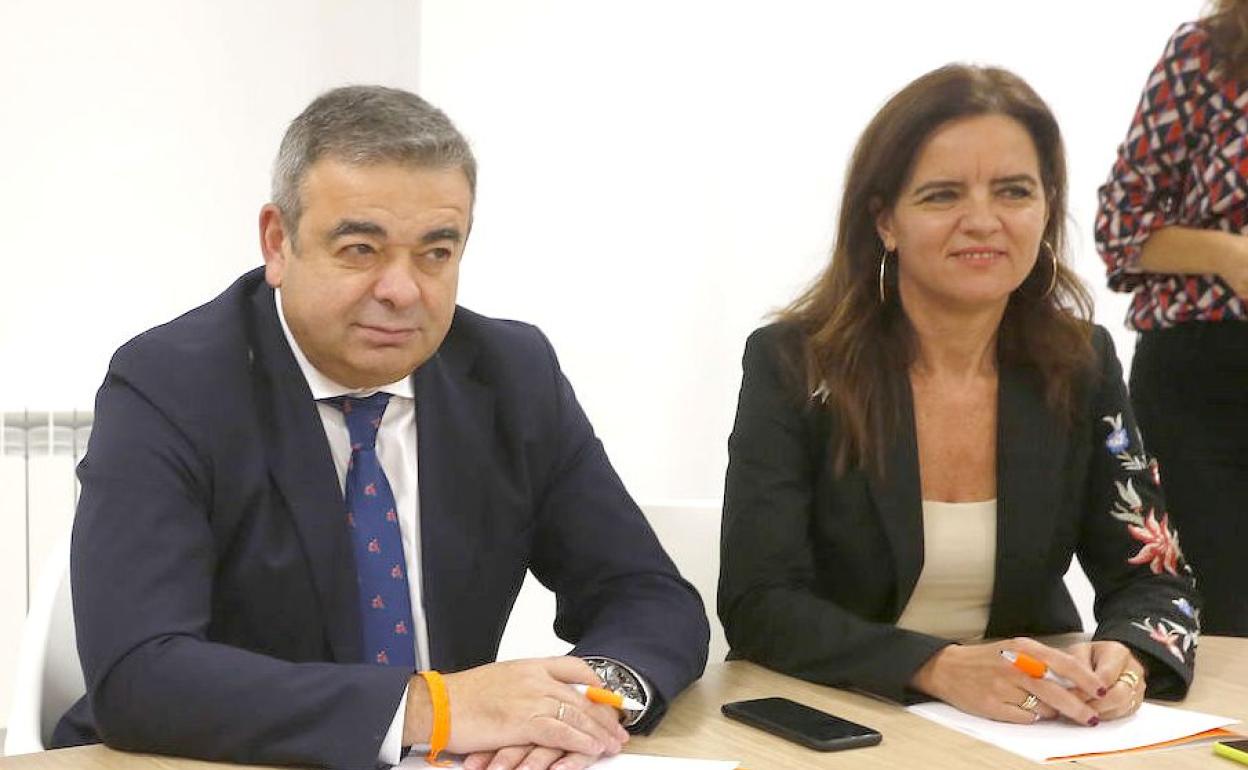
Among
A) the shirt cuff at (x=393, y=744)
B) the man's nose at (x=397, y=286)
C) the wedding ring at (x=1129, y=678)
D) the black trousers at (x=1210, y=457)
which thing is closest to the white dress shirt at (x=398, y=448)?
the man's nose at (x=397, y=286)

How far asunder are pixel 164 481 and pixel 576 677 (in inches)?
20.0

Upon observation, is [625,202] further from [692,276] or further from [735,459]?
[735,459]

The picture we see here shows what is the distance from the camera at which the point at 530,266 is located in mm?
4094

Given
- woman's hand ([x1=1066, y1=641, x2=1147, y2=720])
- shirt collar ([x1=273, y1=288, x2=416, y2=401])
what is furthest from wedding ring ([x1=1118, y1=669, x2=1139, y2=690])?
shirt collar ([x1=273, y1=288, x2=416, y2=401])

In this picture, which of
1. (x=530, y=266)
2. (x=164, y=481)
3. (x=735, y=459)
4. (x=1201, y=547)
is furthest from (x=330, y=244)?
(x=530, y=266)

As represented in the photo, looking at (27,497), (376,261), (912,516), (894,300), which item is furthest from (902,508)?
(27,497)

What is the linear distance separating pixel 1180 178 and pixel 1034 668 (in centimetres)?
112

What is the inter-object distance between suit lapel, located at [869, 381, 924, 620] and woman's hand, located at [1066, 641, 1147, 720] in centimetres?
32

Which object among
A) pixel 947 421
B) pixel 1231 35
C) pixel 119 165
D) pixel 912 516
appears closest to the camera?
pixel 912 516

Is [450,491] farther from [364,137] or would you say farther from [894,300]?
[894,300]

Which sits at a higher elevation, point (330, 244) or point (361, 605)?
point (330, 244)

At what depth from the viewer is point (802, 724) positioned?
1.61m

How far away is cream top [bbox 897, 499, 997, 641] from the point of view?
2191 mm

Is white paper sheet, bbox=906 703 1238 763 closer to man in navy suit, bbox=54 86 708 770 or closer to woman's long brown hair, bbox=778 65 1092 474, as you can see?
man in navy suit, bbox=54 86 708 770
